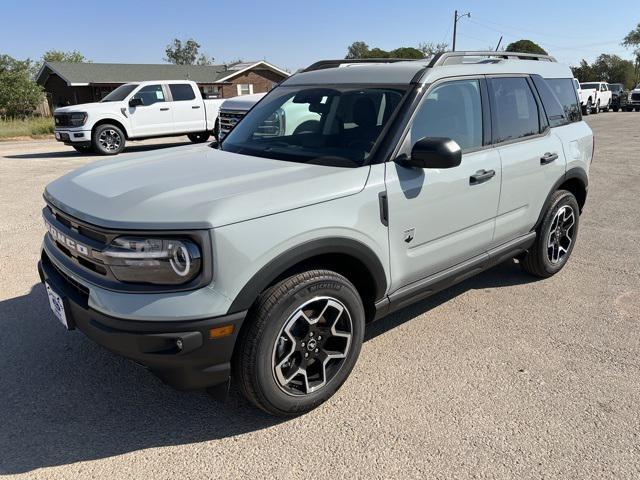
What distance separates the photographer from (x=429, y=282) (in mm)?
3445

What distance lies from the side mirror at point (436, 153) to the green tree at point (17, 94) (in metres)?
43.4

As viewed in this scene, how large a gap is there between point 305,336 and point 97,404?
1.27 m

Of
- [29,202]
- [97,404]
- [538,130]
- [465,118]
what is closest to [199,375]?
[97,404]

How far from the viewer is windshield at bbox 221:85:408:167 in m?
3.25

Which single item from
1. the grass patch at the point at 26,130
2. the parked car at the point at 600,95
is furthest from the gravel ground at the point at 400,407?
the parked car at the point at 600,95

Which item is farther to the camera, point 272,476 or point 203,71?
point 203,71

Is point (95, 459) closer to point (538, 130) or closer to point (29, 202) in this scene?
point (538, 130)

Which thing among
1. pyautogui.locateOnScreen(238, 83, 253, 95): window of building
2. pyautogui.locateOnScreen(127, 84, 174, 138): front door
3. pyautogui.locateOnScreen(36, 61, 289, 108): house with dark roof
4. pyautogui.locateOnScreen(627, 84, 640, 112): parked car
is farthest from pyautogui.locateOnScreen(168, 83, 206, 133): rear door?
pyautogui.locateOnScreen(627, 84, 640, 112): parked car

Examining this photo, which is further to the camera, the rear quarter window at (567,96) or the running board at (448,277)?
the rear quarter window at (567,96)

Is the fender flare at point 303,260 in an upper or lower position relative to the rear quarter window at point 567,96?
lower

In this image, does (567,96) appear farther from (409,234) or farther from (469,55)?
(409,234)

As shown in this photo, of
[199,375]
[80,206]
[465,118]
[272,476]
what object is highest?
[465,118]

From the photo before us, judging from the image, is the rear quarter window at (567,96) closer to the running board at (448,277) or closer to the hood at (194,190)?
the running board at (448,277)

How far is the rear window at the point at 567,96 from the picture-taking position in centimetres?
467
